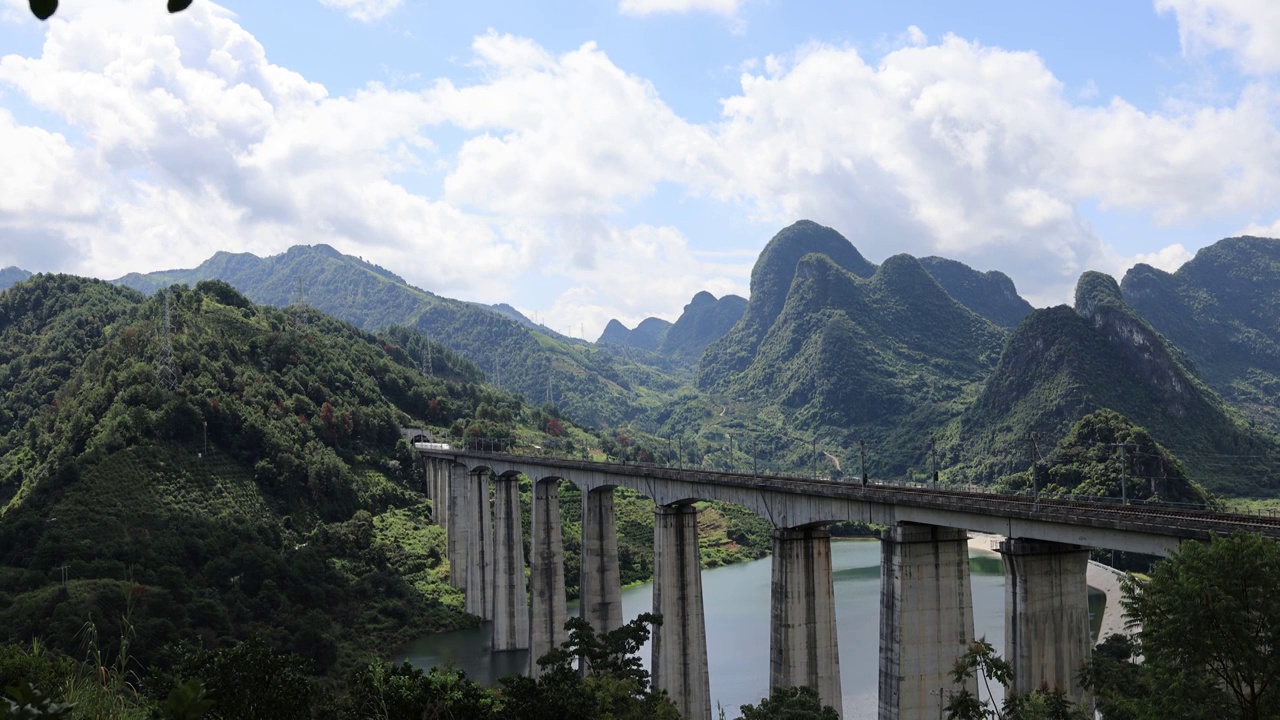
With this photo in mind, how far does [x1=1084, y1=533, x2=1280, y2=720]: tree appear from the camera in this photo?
2122 cm

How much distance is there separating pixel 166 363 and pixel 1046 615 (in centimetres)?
9070

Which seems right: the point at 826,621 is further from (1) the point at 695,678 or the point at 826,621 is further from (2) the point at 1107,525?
(2) the point at 1107,525

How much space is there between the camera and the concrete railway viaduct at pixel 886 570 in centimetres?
3412

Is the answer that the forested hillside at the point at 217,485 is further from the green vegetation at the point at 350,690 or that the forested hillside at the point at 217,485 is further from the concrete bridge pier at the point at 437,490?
the green vegetation at the point at 350,690

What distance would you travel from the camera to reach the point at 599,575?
61531mm

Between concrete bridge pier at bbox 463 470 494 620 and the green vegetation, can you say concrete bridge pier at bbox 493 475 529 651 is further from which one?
the green vegetation

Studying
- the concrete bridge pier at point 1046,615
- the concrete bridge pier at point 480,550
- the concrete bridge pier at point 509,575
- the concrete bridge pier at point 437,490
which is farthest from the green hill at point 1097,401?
the concrete bridge pier at point 1046,615

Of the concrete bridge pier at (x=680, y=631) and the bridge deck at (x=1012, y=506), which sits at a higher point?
the bridge deck at (x=1012, y=506)

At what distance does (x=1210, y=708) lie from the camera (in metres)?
20.7

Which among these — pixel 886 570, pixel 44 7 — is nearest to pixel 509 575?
pixel 886 570

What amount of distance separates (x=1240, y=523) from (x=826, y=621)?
62.3 feet

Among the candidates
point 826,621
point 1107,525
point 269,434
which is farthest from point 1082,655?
point 269,434

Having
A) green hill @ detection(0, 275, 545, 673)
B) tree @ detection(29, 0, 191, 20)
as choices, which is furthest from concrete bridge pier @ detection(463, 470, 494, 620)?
tree @ detection(29, 0, 191, 20)

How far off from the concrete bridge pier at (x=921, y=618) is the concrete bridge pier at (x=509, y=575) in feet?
144
